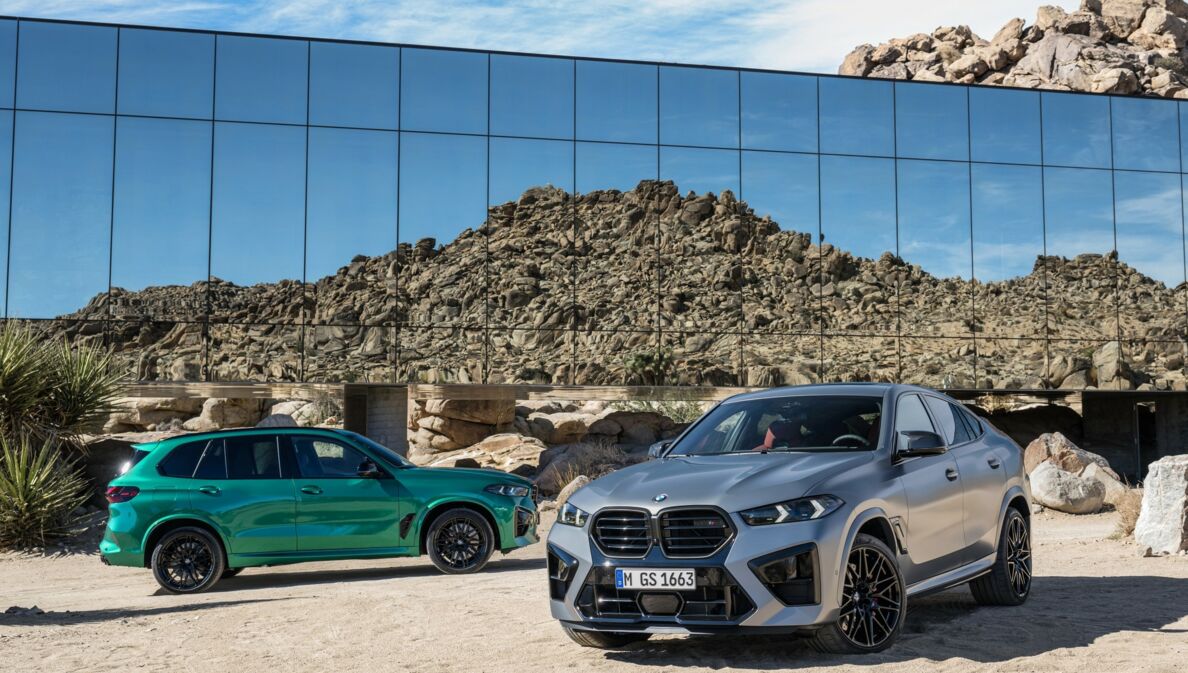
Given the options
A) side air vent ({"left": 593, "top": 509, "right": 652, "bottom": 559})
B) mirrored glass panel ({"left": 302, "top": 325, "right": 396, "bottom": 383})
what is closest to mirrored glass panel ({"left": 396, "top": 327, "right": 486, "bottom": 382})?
mirrored glass panel ({"left": 302, "top": 325, "right": 396, "bottom": 383})

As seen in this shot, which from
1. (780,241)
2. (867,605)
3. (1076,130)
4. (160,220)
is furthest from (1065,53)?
(867,605)

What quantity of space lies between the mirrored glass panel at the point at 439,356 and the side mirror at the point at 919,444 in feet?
64.2

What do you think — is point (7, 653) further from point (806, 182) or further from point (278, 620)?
point (806, 182)

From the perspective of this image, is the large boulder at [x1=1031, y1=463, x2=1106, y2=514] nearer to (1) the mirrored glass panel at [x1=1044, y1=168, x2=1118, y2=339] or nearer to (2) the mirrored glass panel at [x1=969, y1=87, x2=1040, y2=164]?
(1) the mirrored glass panel at [x1=1044, y1=168, x2=1118, y2=339]

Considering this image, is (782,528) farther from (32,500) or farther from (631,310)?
(631,310)

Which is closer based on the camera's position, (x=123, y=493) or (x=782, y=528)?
(x=782, y=528)

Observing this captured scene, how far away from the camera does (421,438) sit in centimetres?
3322

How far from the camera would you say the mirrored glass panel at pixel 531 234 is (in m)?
27.5

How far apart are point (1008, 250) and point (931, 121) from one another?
377 cm

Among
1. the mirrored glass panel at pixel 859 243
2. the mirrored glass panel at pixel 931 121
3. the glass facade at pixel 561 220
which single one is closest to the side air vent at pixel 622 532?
the glass facade at pixel 561 220

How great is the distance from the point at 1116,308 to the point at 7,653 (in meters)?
28.8

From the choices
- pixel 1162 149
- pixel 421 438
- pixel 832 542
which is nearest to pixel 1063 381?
pixel 1162 149

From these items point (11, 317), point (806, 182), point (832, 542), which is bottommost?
point (832, 542)

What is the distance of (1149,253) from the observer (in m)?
31.9
